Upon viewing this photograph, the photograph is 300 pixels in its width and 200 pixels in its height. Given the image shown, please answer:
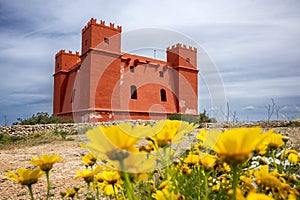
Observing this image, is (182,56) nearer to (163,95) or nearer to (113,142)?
(163,95)

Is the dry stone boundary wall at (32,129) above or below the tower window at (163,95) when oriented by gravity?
below

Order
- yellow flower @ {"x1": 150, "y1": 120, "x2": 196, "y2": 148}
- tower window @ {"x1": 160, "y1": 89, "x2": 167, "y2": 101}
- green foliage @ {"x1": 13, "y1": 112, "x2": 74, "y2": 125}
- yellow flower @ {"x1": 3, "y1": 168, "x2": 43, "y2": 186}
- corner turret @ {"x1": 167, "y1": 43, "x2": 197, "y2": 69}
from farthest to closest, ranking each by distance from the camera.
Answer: corner turret @ {"x1": 167, "y1": 43, "x2": 197, "y2": 69} < tower window @ {"x1": 160, "y1": 89, "x2": 167, "y2": 101} < green foliage @ {"x1": 13, "y1": 112, "x2": 74, "y2": 125} < yellow flower @ {"x1": 3, "y1": 168, "x2": 43, "y2": 186} < yellow flower @ {"x1": 150, "y1": 120, "x2": 196, "y2": 148}

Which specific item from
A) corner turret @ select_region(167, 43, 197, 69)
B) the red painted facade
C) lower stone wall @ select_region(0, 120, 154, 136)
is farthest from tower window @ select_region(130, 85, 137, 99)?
lower stone wall @ select_region(0, 120, 154, 136)

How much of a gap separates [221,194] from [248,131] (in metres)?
0.57

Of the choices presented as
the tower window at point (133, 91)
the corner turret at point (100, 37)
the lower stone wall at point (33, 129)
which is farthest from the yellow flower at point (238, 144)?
the tower window at point (133, 91)

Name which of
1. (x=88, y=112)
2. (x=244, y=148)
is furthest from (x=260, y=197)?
(x=88, y=112)

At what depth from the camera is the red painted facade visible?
15.2m

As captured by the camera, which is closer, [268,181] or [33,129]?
[268,181]

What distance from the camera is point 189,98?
63.9 feet

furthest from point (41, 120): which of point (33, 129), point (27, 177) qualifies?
point (27, 177)

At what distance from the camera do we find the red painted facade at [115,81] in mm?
15227

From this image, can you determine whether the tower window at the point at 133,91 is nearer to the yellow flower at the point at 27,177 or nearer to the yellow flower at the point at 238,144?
the yellow flower at the point at 27,177

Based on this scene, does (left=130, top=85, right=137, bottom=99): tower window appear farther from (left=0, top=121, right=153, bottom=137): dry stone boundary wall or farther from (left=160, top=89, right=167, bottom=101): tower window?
(left=0, top=121, right=153, bottom=137): dry stone boundary wall

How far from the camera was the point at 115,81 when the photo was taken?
16281mm
